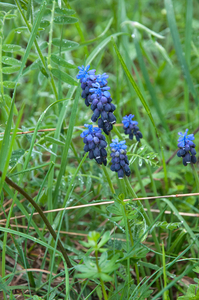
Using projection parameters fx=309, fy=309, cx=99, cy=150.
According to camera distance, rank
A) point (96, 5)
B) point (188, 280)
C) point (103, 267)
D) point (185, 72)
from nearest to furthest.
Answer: point (103, 267) < point (188, 280) < point (185, 72) < point (96, 5)

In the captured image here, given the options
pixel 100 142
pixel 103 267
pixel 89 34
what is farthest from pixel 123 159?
pixel 89 34

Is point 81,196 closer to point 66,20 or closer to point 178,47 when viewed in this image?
point 66,20

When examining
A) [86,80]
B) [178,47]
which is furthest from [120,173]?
[178,47]

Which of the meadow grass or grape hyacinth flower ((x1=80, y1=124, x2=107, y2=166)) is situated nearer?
grape hyacinth flower ((x1=80, y1=124, x2=107, y2=166))

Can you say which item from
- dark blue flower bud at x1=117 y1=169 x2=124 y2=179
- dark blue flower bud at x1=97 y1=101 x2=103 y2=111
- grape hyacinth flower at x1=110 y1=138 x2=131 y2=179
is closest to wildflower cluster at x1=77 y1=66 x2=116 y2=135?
dark blue flower bud at x1=97 y1=101 x2=103 y2=111

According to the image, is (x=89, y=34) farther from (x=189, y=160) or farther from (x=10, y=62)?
(x=189, y=160)

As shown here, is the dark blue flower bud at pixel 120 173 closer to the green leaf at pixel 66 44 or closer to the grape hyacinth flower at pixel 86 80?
the grape hyacinth flower at pixel 86 80

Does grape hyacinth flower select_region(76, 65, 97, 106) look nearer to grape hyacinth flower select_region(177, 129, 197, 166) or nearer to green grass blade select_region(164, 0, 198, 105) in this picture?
grape hyacinth flower select_region(177, 129, 197, 166)
